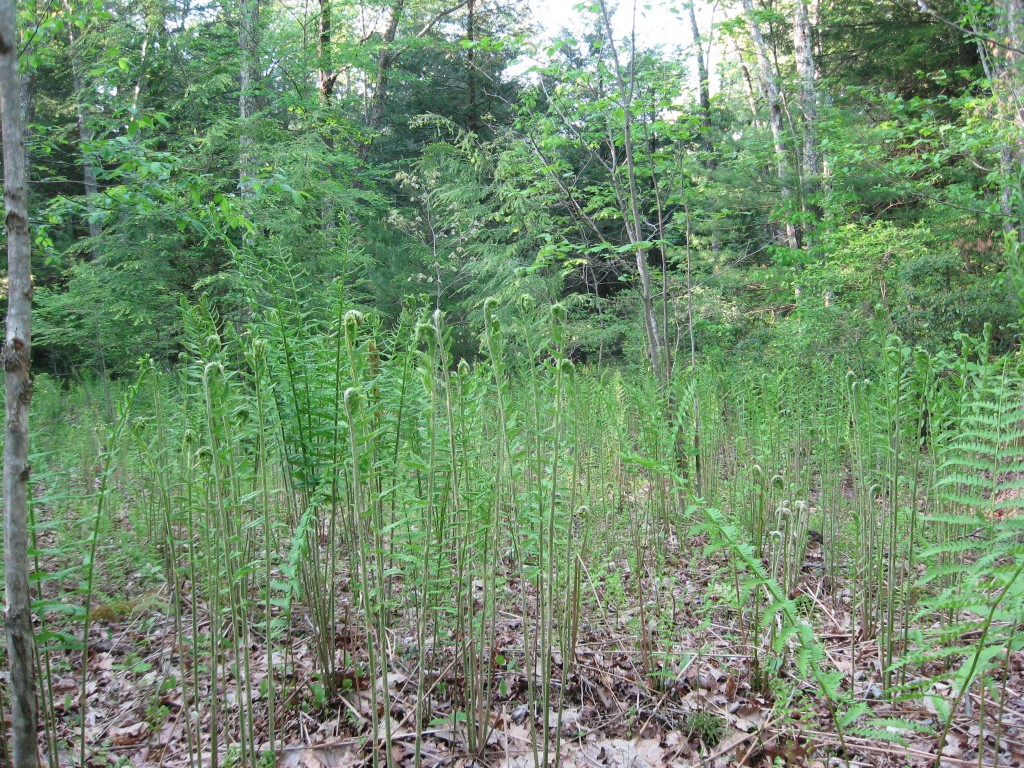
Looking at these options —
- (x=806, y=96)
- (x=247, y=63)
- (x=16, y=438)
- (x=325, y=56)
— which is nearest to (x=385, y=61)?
(x=325, y=56)

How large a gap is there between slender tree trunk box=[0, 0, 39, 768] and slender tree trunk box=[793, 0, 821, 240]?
32.3 feet

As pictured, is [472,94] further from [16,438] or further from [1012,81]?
[16,438]

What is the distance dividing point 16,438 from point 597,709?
1.93 metres

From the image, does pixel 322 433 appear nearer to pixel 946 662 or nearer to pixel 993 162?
pixel 946 662

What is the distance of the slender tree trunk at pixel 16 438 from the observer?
1.52 metres

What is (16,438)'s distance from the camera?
5.15ft

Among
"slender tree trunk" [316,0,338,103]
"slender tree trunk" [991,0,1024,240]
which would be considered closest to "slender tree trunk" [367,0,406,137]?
"slender tree trunk" [316,0,338,103]

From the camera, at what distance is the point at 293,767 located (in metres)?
1.94

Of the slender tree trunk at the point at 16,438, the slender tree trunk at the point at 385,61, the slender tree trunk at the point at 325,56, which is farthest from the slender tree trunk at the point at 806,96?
the slender tree trunk at the point at 16,438

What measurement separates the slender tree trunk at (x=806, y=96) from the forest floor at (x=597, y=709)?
8749 millimetres

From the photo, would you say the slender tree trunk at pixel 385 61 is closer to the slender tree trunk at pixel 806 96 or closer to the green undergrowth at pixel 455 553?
the slender tree trunk at pixel 806 96

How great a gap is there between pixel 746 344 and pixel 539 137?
5532 millimetres

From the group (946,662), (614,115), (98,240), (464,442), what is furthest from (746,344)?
(98,240)

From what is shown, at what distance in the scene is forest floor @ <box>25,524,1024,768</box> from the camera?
1878mm
